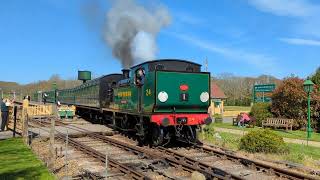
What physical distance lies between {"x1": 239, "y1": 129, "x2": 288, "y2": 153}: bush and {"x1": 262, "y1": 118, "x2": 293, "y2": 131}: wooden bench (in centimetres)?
1144

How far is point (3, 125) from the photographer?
1956 centimetres

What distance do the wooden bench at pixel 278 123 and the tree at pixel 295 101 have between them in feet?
2.98

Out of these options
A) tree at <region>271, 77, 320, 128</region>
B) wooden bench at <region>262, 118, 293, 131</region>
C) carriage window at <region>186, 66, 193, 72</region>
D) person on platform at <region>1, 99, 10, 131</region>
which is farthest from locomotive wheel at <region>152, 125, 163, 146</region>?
tree at <region>271, 77, 320, 128</region>

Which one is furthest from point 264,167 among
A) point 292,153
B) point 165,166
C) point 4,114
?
point 4,114

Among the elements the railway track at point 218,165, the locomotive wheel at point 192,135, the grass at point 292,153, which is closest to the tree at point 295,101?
the grass at point 292,153

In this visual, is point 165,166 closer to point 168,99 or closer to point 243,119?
point 168,99

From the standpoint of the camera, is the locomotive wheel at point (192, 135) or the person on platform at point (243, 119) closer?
the locomotive wheel at point (192, 135)

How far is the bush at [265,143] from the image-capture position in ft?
42.6

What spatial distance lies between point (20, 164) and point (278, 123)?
17.9 metres

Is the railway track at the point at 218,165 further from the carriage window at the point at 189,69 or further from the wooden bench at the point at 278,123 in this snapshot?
the wooden bench at the point at 278,123

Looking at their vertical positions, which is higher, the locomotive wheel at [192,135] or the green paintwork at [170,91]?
the green paintwork at [170,91]

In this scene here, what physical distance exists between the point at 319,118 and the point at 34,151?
17762mm

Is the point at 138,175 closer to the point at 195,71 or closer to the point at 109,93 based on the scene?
the point at 195,71

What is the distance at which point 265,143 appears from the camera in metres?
13.0
